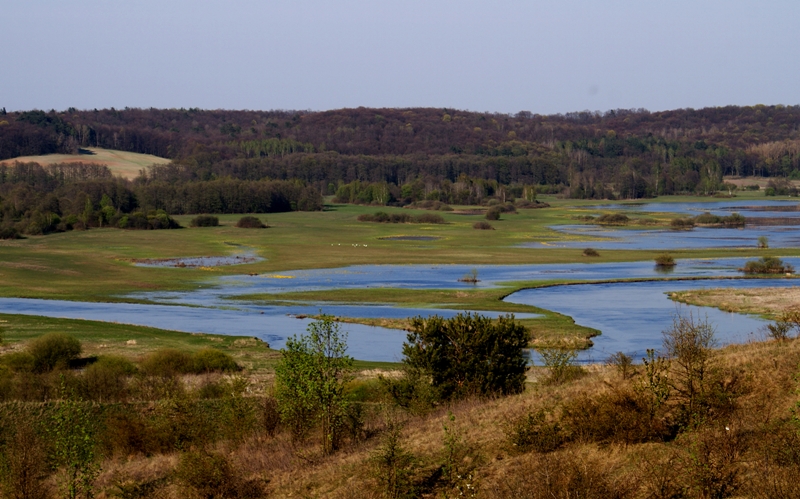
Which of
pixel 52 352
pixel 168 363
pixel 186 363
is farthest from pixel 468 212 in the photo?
pixel 168 363

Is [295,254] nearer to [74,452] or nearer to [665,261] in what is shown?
[665,261]

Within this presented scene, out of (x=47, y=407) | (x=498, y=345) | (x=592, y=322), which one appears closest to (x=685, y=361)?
(x=498, y=345)

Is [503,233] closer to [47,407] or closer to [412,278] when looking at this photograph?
[412,278]

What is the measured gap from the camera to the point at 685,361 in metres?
19.0

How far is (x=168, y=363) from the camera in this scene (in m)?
37.8

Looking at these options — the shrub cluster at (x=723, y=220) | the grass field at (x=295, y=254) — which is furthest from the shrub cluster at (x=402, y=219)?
the shrub cluster at (x=723, y=220)

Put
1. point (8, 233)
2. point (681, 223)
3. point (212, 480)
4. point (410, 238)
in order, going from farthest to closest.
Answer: point (681, 223) → point (410, 238) → point (8, 233) → point (212, 480)

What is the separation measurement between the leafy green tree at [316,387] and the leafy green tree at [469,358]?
6.52 m

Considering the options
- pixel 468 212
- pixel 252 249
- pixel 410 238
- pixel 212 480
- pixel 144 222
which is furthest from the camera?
pixel 468 212

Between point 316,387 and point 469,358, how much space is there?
28.0 ft

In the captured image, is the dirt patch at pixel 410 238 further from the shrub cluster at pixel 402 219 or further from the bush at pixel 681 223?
the bush at pixel 681 223

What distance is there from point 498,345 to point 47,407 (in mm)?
14790

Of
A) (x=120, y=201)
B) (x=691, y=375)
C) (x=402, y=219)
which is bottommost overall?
(x=402, y=219)

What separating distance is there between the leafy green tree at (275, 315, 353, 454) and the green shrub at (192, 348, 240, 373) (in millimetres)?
17090
